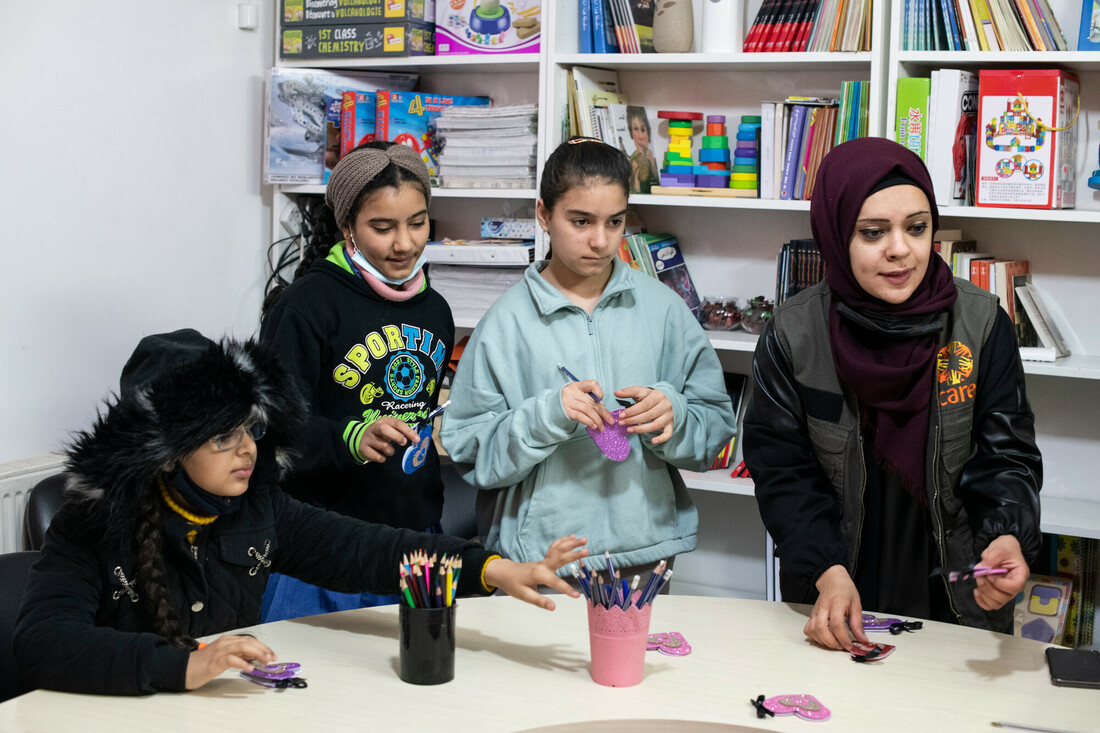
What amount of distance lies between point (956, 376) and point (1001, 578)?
0.39m

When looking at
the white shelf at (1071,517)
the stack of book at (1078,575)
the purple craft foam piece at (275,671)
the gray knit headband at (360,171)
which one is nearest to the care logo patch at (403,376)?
the gray knit headband at (360,171)

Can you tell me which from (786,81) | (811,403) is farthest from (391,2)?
(811,403)

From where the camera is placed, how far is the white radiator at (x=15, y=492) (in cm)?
260

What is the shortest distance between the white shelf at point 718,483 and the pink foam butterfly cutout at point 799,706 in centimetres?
170

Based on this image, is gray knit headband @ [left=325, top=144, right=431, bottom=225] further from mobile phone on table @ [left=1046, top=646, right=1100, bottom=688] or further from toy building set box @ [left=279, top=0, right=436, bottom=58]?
mobile phone on table @ [left=1046, top=646, right=1100, bottom=688]

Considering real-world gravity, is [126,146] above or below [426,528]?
above

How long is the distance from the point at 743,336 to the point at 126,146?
1827 mm

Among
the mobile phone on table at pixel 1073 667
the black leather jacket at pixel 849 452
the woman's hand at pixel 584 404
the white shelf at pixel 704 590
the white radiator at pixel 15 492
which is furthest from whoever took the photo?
the white shelf at pixel 704 590

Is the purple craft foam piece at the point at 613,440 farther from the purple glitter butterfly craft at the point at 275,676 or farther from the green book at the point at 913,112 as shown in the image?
the green book at the point at 913,112

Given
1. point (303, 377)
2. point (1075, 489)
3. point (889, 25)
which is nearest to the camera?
point (303, 377)

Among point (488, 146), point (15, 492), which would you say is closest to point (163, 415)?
point (15, 492)

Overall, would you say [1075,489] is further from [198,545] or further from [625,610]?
[198,545]

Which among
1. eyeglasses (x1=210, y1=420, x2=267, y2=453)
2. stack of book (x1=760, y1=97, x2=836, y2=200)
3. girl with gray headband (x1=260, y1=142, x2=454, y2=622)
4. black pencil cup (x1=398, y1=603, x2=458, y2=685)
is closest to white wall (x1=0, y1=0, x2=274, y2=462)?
girl with gray headband (x1=260, y1=142, x2=454, y2=622)

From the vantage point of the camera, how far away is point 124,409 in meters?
1.45
